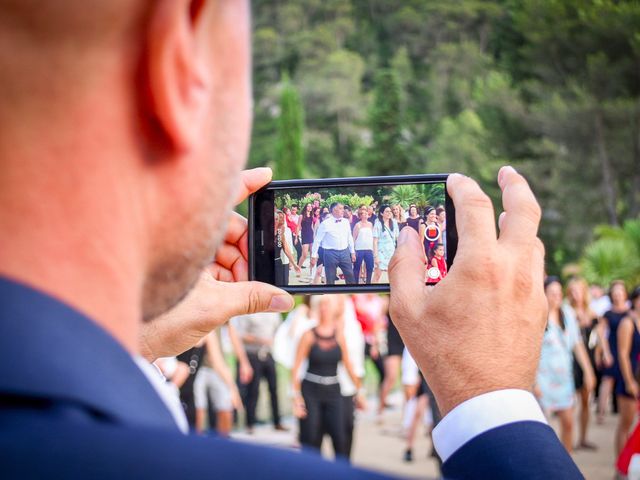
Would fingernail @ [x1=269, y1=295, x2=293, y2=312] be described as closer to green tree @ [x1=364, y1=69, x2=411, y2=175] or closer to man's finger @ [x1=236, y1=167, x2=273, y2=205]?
man's finger @ [x1=236, y1=167, x2=273, y2=205]

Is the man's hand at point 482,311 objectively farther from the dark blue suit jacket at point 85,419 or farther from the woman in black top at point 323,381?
the woman in black top at point 323,381

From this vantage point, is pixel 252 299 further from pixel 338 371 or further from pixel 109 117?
pixel 338 371

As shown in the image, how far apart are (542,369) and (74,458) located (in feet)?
27.7

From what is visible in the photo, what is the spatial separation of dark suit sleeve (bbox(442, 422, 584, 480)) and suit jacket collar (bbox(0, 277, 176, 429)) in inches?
17.7

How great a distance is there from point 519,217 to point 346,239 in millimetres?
798

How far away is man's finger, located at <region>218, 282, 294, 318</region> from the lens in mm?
1701

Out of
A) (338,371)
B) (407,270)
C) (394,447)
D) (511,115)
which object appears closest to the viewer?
(407,270)

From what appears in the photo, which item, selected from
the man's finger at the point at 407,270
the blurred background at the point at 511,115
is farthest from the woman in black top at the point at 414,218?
the blurred background at the point at 511,115

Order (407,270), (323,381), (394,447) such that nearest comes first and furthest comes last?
(407,270) < (323,381) < (394,447)

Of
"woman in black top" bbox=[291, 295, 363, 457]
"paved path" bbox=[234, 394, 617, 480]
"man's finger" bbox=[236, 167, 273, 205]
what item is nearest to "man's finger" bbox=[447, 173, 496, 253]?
"man's finger" bbox=[236, 167, 273, 205]

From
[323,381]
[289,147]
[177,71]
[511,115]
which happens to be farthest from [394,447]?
[289,147]

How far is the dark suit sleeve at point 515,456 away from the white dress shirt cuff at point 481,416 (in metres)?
0.01

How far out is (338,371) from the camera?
7996mm

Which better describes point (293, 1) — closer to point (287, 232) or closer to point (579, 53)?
point (579, 53)
